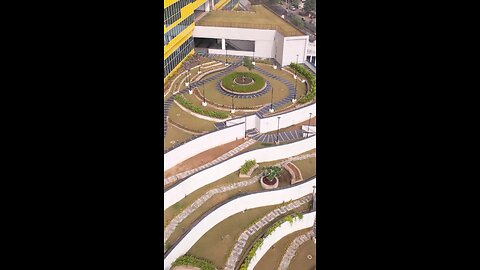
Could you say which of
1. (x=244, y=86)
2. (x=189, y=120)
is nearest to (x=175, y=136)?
(x=189, y=120)

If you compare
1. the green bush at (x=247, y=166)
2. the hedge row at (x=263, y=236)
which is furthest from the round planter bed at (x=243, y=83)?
the hedge row at (x=263, y=236)

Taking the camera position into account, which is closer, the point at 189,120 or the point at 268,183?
the point at 268,183

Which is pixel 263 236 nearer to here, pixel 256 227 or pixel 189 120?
pixel 256 227

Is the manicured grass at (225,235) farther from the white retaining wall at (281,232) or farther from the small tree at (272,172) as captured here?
the small tree at (272,172)

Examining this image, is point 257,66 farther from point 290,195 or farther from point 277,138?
point 290,195

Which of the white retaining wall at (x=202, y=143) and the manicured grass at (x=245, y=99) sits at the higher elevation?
the manicured grass at (x=245, y=99)

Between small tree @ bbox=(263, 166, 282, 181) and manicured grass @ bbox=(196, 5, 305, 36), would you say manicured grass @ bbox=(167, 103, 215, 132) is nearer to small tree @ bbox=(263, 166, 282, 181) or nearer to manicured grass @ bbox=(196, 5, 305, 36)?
small tree @ bbox=(263, 166, 282, 181)
